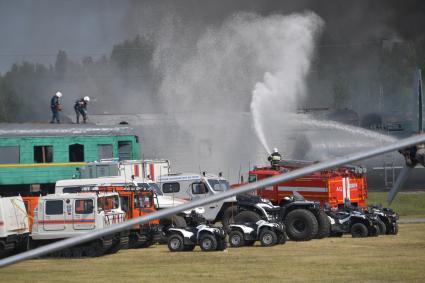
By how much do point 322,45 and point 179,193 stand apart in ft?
128

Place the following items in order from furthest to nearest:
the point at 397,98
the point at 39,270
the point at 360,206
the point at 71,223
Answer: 1. the point at 397,98
2. the point at 360,206
3. the point at 71,223
4. the point at 39,270

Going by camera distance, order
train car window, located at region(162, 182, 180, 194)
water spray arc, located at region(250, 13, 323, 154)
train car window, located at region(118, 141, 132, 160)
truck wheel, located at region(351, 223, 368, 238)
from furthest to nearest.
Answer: water spray arc, located at region(250, 13, 323, 154), train car window, located at region(118, 141, 132, 160), train car window, located at region(162, 182, 180, 194), truck wheel, located at region(351, 223, 368, 238)

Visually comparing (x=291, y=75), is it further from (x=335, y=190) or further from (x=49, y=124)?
(x=335, y=190)

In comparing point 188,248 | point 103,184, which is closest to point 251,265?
point 188,248

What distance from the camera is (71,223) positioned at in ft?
71.0

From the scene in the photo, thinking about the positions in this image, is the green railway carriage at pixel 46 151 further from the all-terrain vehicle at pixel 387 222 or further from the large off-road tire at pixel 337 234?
the all-terrain vehicle at pixel 387 222

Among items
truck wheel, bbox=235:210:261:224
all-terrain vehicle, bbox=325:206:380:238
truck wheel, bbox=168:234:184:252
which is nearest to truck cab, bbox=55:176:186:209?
truck wheel, bbox=235:210:261:224

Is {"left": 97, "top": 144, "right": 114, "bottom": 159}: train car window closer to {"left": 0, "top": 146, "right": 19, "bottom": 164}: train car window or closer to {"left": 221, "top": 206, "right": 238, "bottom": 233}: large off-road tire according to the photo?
{"left": 0, "top": 146, "right": 19, "bottom": 164}: train car window

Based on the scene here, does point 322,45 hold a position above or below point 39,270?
above

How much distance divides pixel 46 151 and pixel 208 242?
1334 centimetres

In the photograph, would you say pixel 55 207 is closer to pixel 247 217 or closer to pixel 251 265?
pixel 251 265

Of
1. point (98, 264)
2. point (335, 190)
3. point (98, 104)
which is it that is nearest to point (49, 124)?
point (335, 190)

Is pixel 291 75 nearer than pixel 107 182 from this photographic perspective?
No

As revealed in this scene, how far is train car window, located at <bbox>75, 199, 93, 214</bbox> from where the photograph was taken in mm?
21594
